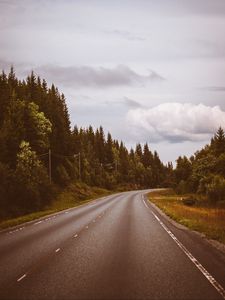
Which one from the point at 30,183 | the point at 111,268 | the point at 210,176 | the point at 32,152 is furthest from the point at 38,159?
the point at 111,268

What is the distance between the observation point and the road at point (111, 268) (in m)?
9.10

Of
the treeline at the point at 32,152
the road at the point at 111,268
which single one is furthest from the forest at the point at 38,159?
the road at the point at 111,268

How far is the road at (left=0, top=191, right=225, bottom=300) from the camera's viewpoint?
9102mm

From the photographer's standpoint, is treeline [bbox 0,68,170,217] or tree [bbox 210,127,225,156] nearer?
treeline [bbox 0,68,170,217]

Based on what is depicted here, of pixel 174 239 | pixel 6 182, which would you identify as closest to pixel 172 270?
pixel 174 239

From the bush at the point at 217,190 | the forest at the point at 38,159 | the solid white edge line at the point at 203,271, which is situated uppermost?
the forest at the point at 38,159

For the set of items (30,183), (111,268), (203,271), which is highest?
(30,183)

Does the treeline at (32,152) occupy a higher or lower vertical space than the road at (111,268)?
higher

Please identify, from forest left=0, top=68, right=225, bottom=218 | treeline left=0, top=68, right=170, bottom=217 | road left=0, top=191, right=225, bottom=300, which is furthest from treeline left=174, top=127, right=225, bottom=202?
road left=0, top=191, right=225, bottom=300

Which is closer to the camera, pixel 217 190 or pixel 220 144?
pixel 217 190

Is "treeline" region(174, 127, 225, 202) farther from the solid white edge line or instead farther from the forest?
the solid white edge line

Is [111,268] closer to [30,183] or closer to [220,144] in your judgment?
[30,183]

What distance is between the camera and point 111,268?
38.7 ft

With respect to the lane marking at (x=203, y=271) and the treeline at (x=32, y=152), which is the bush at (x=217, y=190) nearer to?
the treeline at (x=32, y=152)
